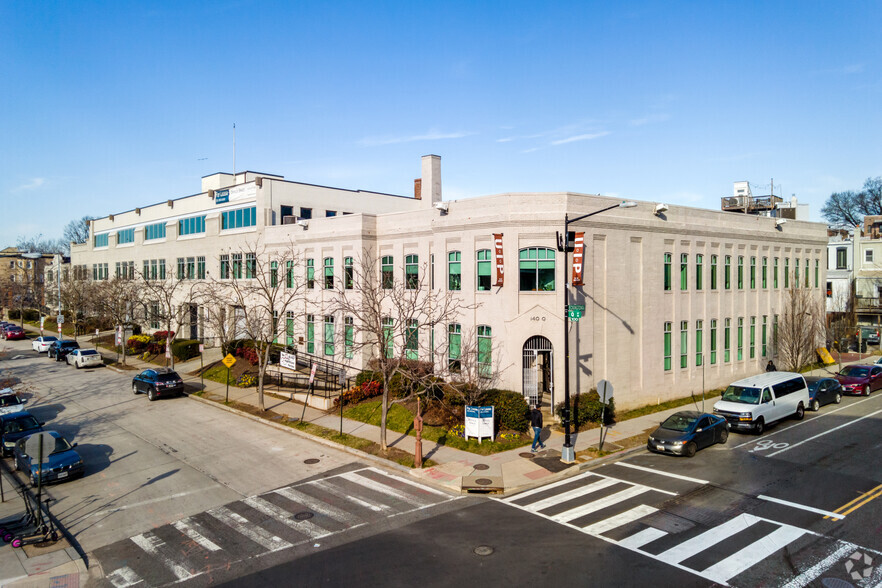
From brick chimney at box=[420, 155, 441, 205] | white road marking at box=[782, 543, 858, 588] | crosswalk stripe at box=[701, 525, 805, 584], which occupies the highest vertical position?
brick chimney at box=[420, 155, 441, 205]

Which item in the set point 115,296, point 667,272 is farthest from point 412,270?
point 115,296

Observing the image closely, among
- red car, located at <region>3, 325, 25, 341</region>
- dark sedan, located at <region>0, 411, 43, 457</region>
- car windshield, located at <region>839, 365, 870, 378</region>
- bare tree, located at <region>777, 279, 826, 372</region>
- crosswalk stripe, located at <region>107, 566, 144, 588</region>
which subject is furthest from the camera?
red car, located at <region>3, 325, 25, 341</region>

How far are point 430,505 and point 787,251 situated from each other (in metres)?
34.8

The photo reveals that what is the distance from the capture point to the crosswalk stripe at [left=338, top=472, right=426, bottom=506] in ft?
53.3

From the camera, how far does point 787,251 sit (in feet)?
127

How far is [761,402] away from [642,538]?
1375 centimetres

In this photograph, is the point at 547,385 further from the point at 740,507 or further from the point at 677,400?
the point at 740,507

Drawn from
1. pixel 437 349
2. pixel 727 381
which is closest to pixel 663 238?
pixel 727 381

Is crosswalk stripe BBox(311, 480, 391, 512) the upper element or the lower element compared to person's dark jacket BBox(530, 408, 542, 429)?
lower

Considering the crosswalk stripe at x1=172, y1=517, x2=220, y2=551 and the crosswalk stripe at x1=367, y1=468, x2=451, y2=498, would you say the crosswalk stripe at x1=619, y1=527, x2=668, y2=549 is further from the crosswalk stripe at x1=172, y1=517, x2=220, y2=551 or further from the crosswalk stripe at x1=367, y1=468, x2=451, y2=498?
the crosswalk stripe at x1=172, y1=517, x2=220, y2=551

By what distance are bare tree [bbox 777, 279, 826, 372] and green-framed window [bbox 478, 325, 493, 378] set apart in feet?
74.1

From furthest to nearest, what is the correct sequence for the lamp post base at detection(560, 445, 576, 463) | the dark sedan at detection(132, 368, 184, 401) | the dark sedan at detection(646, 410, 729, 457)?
the dark sedan at detection(132, 368, 184, 401)
the dark sedan at detection(646, 410, 729, 457)
the lamp post base at detection(560, 445, 576, 463)

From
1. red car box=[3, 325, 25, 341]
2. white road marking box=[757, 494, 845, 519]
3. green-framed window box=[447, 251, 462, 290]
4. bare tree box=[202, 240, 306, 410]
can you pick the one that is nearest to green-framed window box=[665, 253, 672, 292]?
green-framed window box=[447, 251, 462, 290]

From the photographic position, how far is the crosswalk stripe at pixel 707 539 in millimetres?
12195
